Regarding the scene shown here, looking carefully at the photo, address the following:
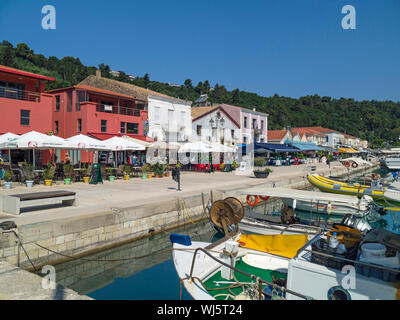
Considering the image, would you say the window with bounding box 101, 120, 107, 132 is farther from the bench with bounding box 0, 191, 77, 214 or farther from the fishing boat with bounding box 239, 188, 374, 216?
the fishing boat with bounding box 239, 188, 374, 216

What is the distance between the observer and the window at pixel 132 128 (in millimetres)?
30156

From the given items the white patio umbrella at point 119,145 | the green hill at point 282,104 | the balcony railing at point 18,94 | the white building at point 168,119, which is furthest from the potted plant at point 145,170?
the green hill at point 282,104

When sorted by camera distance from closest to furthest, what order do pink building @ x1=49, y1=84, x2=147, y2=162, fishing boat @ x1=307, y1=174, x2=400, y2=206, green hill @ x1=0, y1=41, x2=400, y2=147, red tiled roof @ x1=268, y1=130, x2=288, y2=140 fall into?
fishing boat @ x1=307, y1=174, x2=400, y2=206 < pink building @ x1=49, y1=84, x2=147, y2=162 < red tiled roof @ x1=268, y1=130, x2=288, y2=140 < green hill @ x1=0, y1=41, x2=400, y2=147

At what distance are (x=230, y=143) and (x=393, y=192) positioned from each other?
33.0m

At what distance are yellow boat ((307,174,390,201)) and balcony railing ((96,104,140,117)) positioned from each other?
19.0 metres

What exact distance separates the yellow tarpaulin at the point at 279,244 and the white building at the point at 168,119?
976 inches

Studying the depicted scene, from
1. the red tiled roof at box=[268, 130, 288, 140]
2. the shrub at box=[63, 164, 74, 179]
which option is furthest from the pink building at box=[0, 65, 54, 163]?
the red tiled roof at box=[268, 130, 288, 140]

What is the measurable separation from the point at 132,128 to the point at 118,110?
7.57ft

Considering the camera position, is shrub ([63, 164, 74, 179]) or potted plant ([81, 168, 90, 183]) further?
potted plant ([81, 168, 90, 183])

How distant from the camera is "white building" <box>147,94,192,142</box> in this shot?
106 ft

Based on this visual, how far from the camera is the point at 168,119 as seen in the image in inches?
1334
